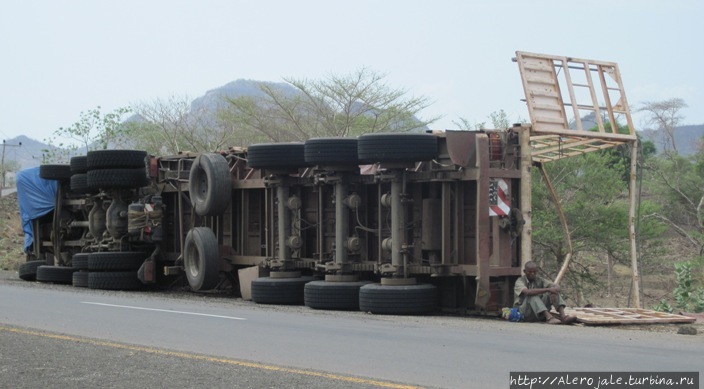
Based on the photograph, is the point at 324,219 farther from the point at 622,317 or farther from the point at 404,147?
the point at 622,317

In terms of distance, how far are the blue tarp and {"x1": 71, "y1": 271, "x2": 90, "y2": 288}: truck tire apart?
10.5 ft

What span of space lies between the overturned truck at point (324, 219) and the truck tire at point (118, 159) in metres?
0.02

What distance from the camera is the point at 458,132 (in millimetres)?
14773

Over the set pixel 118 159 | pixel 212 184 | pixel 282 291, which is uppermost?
pixel 118 159

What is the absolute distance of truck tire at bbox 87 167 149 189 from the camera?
831 inches

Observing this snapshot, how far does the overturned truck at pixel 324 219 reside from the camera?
14992mm

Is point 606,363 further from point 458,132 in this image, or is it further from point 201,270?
point 201,270

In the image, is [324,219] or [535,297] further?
[324,219]

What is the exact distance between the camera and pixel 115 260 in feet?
67.9

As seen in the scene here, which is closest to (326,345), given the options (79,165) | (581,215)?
(79,165)

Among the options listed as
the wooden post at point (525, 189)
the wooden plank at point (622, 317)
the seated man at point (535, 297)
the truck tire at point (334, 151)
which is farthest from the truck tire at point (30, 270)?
the wooden plank at point (622, 317)

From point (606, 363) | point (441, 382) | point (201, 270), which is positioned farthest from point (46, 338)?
point (201, 270)

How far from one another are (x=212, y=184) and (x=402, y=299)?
217 inches

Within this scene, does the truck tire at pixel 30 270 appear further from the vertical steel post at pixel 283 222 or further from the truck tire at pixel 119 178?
the vertical steel post at pixel 283 222
